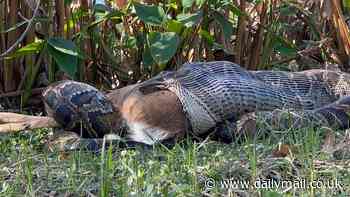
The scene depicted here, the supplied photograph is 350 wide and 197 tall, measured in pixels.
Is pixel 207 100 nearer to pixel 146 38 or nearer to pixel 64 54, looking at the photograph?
pixel 64 54

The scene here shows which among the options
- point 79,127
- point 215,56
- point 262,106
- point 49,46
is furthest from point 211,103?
point 215,56

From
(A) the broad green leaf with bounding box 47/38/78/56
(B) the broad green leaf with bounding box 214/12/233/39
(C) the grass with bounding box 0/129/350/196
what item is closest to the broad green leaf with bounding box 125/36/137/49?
(B) the broad green leaf with bounding box 214/12/233/39

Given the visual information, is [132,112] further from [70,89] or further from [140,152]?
[140,152]

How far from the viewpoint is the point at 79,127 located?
10.9 feet

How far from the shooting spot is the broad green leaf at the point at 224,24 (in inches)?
150

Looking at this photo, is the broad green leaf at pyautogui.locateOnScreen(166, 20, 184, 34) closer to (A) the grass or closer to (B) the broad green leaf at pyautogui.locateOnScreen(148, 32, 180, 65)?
(B) the broad green leaf at pyautogui.locateOnScreen(148, 32, 180, 65)

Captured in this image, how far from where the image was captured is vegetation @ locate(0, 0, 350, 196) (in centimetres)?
230

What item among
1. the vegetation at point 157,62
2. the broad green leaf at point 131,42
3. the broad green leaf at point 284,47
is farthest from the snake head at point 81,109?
the broad green leaf at point 284,47

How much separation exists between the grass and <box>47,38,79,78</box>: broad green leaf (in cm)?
68

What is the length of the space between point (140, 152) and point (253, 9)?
1.90 meters

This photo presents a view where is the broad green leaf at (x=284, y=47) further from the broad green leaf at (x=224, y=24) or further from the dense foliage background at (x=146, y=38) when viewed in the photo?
the broad green leaf at (x=224, y=24)

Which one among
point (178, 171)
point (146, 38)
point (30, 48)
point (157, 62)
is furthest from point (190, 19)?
point (178, 171)

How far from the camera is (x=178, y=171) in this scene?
7.80 feet

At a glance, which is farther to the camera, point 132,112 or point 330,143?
point 132,112
